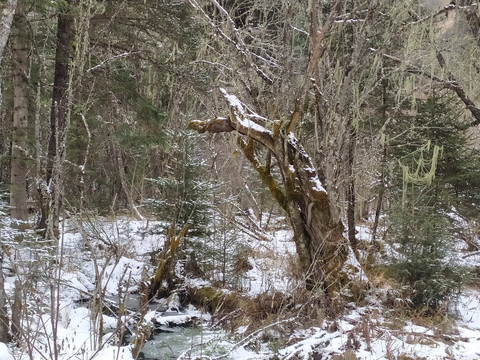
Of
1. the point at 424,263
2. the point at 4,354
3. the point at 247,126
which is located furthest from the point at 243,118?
the point at 4,354

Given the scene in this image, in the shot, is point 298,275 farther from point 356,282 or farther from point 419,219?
point 419,219

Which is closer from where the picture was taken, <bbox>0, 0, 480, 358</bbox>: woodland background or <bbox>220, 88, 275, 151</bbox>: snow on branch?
<bbox>0, 0, 480, 358</bbox>: woodland background

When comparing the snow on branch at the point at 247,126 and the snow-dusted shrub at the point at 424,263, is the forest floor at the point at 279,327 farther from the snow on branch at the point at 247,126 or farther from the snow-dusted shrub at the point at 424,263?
the snow on branch at the point at 247,126

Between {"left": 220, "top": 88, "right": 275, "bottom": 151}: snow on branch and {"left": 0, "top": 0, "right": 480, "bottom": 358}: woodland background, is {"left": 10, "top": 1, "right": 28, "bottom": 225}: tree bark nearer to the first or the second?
{"left": 0, "top": 0, "right": 480, "bottom": 358}: woodland background

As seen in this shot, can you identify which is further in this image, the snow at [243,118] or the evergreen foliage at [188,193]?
the evergreen foliage at [188,193]

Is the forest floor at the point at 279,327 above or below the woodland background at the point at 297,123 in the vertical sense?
below

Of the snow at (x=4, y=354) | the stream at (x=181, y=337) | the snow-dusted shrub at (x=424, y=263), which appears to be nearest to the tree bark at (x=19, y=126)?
the stream at (x=181, y=337)

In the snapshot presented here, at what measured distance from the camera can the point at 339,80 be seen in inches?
273

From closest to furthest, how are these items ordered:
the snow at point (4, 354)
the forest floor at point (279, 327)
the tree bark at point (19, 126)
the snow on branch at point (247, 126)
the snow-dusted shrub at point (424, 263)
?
the snow at point (4, 354), the forest floor at point (279, 327), the snow-dusted shrub at point (424, 263), the snow on branch at point (247, 126), the tree bark at point (19, 126)

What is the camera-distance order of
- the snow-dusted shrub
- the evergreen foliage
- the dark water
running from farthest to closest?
the evergreen foliage < the snow-dusted shrub < the dark water

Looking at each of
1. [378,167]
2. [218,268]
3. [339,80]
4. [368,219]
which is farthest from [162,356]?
[368,219]

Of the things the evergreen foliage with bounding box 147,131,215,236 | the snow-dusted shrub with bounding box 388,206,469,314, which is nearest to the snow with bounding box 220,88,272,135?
the evergreen foliage with bounding box 147,131,215,236

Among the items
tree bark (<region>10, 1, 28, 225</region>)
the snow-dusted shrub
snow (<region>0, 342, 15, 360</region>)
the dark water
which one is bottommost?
the dark water

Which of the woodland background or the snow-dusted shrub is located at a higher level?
the woodland background
